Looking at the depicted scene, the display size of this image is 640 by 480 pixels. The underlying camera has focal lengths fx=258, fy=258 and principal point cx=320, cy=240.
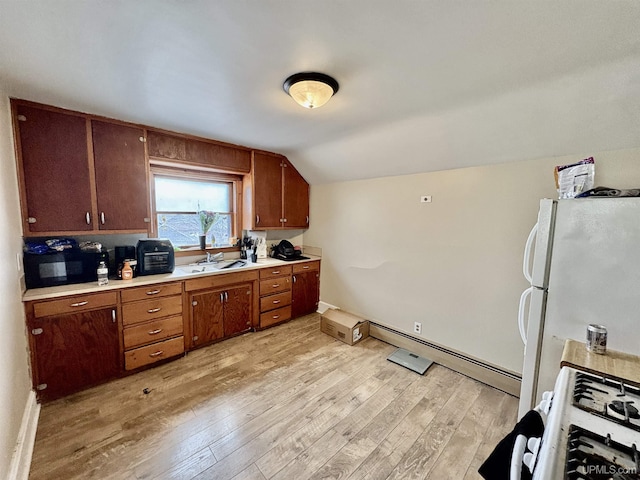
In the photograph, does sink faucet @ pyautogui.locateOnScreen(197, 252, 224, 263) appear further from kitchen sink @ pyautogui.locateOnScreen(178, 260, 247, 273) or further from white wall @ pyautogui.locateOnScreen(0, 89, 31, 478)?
white wall @ pyautogui.locateOnScreen(0, 89, 31, 478)

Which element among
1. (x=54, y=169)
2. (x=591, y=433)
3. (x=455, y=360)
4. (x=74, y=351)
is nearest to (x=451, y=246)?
(x=455, y=360)

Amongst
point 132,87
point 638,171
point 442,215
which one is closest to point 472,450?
point 442,215

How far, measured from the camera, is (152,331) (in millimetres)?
2443

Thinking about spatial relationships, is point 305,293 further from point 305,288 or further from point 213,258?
point 213,258

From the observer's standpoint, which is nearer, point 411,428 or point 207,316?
point 411,428

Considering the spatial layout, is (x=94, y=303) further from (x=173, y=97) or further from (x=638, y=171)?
(x=638, y=171)

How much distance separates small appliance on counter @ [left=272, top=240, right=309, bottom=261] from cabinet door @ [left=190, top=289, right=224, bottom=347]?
1043 mm

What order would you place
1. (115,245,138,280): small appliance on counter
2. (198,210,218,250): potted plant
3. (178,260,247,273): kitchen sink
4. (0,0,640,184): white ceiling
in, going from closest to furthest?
(0,0,640,184): white ceiling, (115,245,138,280): small appliance on counter, (178,260,247,273): kitchen sink, (198,210,218,250): potted plant

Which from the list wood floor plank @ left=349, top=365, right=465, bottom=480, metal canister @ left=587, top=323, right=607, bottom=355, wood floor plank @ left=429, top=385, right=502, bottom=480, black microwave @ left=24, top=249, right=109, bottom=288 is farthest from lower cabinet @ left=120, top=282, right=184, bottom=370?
metal canister @ left=587, top=323, right=607, bottom=355

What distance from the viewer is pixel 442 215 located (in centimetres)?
259

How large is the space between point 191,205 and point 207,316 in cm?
136

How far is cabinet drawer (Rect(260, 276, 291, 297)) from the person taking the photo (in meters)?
3.29

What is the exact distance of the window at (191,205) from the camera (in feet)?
9.73

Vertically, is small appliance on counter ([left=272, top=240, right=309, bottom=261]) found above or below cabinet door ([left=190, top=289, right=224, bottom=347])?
above
